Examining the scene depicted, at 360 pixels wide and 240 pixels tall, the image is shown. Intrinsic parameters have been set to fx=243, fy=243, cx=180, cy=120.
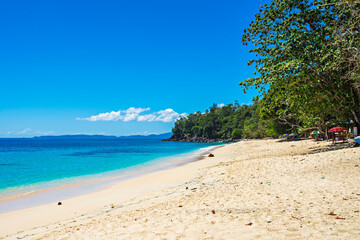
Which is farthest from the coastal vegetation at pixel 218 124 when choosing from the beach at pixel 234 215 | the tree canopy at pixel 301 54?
the beach at pixel 234 215

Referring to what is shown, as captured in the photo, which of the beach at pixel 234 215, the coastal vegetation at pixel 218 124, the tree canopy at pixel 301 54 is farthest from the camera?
the coastal vegetation at pixel 218 124

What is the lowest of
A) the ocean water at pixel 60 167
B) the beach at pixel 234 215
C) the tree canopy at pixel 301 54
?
the ocean water at pixel 60 167

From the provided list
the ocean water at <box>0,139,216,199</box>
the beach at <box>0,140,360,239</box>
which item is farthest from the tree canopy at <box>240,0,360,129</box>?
the ocean water at <box>0,139,216,199</box>

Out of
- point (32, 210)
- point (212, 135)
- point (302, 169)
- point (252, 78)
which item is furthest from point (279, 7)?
point (212, 135)

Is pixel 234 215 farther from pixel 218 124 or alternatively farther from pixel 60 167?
pixel 218 124

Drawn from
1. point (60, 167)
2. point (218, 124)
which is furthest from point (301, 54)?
point (218, 124)

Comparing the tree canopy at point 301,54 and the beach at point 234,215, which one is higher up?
the tree canopy at point 301,54

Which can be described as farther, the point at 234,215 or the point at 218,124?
the point at 218,124

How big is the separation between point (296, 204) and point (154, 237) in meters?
3.63

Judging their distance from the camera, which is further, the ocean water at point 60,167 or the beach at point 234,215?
the ocean water at point 60,167

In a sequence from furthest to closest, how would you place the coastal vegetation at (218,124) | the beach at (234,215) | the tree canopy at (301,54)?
the coastal vegetation at (218,124) < the tree canopy at (301,54) < the beach at (234,215)

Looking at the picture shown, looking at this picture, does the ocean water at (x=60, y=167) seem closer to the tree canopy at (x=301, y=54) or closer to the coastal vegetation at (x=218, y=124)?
the tree canopy at (x=301, y=54)

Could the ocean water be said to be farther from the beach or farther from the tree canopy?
the tree canopy

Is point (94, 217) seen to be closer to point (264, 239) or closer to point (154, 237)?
point (154, 237)
